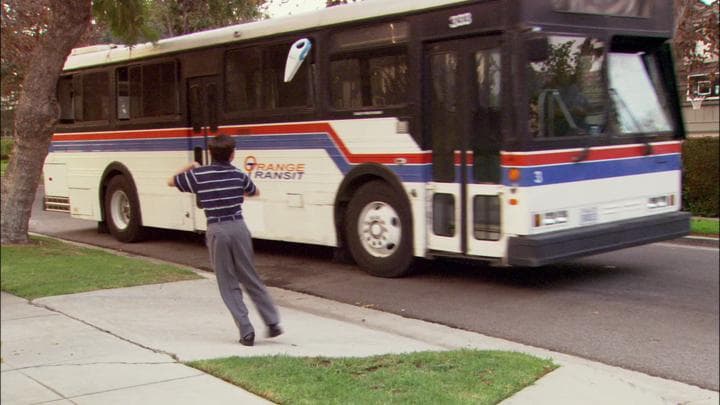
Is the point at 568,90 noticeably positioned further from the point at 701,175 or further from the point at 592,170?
the point at 701,175

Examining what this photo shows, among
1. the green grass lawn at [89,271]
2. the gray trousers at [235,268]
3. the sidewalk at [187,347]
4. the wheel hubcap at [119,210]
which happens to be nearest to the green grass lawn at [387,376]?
the sidewalk at [187,347]

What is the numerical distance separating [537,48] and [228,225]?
3766mm

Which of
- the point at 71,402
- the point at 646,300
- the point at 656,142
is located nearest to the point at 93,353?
the point at 71,402

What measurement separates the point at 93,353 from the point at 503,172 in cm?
449

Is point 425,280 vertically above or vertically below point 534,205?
below

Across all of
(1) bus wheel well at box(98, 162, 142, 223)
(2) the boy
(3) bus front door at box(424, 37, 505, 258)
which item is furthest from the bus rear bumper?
(1) bus wheel well at box(98, 162, 142, 223)

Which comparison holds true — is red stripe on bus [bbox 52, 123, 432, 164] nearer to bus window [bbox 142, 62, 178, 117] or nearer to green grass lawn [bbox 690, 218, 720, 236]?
bus window [bbox 142, 62, 178, 117]

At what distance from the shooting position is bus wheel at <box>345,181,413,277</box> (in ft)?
30.6

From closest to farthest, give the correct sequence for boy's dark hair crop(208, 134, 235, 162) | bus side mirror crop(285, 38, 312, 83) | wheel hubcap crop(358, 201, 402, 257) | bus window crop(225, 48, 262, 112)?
boy's dark hair crop(208, 134, 235, 162) < wheel hubcap crop(358, 201, 402, 257) < bus side mirror crop(285, 38, 312, 83) < bus window crop(225, 48, 262, 112)

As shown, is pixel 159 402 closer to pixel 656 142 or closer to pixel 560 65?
pixel 560 65

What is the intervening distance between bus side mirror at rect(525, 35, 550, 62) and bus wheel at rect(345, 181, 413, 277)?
88.2 inches

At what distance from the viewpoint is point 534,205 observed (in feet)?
26.1

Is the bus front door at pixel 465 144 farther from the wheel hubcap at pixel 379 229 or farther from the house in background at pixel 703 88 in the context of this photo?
the house in background at pixel 703 88

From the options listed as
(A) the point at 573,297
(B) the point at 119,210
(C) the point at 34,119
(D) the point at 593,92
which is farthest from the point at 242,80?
(A) the point at 573,297
